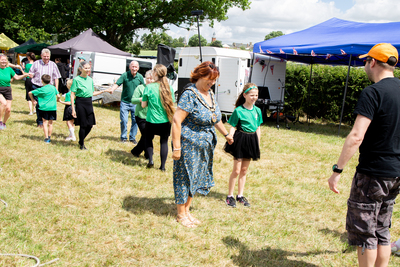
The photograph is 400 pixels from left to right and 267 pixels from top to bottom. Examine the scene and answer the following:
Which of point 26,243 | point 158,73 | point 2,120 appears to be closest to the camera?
point 26,243

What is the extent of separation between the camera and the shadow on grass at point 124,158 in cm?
603

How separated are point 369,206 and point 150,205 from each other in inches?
106

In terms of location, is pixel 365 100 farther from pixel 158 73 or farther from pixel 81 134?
pixel 81 134

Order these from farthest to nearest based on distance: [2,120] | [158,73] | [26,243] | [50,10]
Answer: [50,10] → [2,120] → [158,73] → [26,243]

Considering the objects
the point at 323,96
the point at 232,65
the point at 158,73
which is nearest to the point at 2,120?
the point at 158,73

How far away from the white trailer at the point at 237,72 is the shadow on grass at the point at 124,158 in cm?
582

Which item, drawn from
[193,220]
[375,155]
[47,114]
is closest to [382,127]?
[375,155]

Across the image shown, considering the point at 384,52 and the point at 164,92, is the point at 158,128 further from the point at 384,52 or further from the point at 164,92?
the point at 384,52

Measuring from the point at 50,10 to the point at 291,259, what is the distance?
2201 cm

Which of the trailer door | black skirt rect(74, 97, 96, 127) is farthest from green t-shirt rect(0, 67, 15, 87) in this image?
the trailer door

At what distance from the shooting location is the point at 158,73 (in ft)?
17.4

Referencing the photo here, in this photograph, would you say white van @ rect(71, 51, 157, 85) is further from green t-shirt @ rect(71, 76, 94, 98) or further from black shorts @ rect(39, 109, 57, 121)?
green t-shirt @ rect(71, 76, 94, 98)

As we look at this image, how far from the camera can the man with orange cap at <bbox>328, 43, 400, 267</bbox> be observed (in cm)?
230

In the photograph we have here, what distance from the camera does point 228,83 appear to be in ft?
38.4
